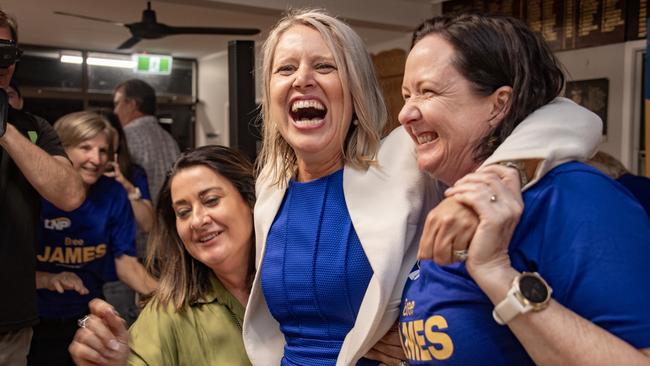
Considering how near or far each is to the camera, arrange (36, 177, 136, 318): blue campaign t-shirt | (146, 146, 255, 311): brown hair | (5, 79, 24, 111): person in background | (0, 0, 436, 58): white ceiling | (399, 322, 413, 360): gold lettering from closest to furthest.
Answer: (399, 322, 413, 360): gold lettering < (146, 146, 255, 311): brown hair < (5, 79, 24, 111): person in background < (36, 177, 136, 318): blue campaign t-shirt < (0, 0, 436, 58): white ceiling

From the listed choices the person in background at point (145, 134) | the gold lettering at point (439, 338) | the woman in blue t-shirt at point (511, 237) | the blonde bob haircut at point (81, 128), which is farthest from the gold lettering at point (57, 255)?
the gold lettering at point (439, 338)

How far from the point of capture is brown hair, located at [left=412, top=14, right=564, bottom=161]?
111 cm

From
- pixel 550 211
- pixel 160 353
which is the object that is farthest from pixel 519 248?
pixel 160 353

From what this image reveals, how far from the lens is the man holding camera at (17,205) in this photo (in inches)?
74.1

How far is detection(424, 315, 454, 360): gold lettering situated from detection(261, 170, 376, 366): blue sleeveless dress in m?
0.28

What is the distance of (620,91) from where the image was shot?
15.4 feet

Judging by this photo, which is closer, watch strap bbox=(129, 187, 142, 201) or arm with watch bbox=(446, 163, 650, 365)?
arm with watch bbox=(446, 163, 650, 365)

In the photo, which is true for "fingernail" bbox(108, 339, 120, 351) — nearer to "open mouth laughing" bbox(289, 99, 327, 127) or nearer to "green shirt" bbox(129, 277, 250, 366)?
"green shirt" bbox(129, 277, 250, 366)

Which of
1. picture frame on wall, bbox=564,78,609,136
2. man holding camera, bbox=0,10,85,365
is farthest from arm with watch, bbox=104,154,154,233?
picture frame on wall, bbox=564,78,609,136

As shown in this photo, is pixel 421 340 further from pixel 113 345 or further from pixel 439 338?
pixel 113 345

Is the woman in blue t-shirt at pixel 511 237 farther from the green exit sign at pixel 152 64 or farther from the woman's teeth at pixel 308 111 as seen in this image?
the green exit sign at pixel 152 64

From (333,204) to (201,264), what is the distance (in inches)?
23.7

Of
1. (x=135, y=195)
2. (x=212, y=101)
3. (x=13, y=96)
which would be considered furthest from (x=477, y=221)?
(x=212, y=101)

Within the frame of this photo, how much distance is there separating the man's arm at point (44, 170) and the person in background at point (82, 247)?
1.64ft
